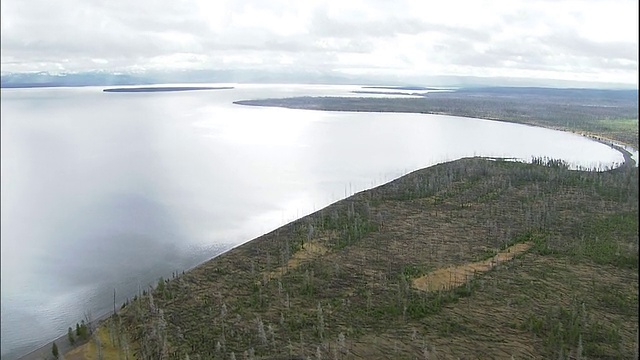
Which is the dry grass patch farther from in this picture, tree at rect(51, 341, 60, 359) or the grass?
tree at rect(51, 341, 60, 359)

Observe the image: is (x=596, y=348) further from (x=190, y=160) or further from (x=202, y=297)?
(x=190, y=160)

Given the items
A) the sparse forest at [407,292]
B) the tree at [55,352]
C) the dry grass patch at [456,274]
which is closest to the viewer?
the sparse forest at [407,292]

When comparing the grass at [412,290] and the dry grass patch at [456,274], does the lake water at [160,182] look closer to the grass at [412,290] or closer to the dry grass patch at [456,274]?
the grass at [412,290]

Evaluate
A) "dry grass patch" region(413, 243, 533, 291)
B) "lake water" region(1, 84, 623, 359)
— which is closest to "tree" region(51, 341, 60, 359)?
"lake water" region(1, 84, 623, 359)

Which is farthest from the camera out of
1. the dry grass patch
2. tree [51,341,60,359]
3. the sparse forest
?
the dry grass patch

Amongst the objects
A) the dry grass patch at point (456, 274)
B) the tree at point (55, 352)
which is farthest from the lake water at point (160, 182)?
the dry grass patch at point (456, 274)

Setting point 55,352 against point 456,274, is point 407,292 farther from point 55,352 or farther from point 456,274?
point 55,352

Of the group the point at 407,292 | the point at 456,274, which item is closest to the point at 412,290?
the point at 407,292

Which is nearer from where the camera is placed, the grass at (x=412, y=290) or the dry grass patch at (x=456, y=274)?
the grass at (x=412, y=290)
